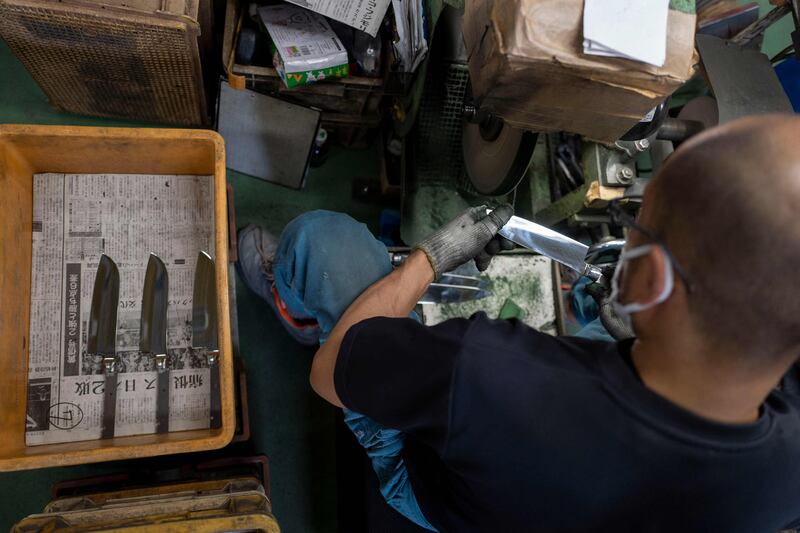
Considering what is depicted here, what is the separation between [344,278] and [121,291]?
20.3 inches

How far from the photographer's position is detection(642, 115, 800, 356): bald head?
62 cm

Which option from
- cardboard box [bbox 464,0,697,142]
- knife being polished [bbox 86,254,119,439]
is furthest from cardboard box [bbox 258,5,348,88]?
knife being polished [bbox 86,254,119,439]

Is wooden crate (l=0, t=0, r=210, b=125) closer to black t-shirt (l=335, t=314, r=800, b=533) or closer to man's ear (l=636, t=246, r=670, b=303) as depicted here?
black t-shirt (l=335, t=314, r=800, b=533)

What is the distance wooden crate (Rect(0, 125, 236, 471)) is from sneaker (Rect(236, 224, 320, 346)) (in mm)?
421

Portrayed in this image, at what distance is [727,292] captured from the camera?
2.13 feet

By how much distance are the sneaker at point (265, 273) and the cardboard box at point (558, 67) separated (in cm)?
83

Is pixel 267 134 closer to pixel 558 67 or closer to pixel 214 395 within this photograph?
pixel 214 395

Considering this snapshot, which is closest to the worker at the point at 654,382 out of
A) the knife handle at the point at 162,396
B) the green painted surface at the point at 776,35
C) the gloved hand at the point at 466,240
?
the gloved hand at the point at 466,240

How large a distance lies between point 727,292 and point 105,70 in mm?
1658

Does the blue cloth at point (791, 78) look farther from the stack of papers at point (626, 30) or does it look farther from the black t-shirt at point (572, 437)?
the black t-shirt at point (572, 437)

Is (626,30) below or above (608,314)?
above

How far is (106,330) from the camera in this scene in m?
1.18

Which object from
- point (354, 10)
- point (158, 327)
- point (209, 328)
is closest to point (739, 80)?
point (354, 10)

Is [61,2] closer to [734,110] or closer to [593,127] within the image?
[593,127]
